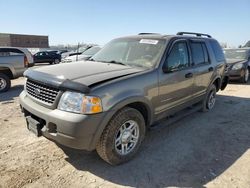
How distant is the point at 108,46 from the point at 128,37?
19.0 inches

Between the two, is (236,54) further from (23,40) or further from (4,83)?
(23,40)

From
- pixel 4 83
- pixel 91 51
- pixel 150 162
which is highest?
pixel 91 51

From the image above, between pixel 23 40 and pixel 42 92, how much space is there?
182 feet

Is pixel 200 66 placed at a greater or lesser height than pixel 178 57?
lesser

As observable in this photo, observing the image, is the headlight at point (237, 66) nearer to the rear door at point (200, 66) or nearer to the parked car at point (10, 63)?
the rear door at point (200, 66)

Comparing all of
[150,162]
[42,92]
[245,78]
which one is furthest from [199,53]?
[245,78]

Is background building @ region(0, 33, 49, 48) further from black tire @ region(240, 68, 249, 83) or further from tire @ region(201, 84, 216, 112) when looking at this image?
tire @ region(201, 84, 216, 112)

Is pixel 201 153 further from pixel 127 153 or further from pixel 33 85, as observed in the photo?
pixel 33 85

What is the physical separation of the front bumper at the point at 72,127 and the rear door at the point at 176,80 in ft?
4.40

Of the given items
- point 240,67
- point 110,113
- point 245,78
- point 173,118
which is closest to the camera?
point 110,113

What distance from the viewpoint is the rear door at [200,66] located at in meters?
4.90

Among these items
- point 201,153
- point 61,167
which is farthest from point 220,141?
point 61,167

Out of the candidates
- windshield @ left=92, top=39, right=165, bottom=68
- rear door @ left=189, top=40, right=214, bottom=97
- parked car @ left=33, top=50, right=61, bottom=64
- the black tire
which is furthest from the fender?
parked car @ left=33, top=50, right=61, bottom=64

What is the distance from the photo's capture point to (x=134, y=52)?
4281 mm
